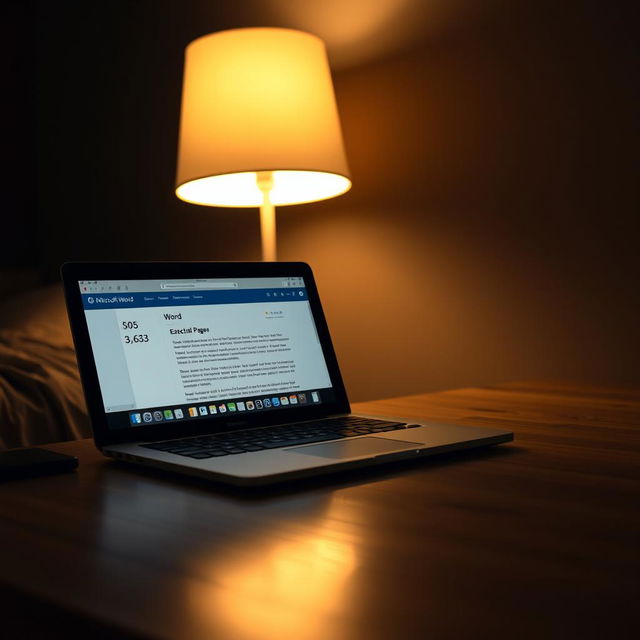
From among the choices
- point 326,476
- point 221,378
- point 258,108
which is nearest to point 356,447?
point 326,476

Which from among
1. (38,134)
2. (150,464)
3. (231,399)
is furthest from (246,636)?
(38,134)

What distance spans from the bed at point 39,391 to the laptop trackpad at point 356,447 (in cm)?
68

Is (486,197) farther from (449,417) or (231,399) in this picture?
(231,399)

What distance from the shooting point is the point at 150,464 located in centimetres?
60

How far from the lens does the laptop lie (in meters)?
0.61

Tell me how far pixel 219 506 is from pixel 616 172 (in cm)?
107

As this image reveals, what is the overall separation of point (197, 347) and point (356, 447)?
0.70 feet

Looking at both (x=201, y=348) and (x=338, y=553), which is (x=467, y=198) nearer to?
(x=201, y=348)

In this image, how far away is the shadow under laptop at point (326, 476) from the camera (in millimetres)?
531

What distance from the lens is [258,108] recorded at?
55.5 inches

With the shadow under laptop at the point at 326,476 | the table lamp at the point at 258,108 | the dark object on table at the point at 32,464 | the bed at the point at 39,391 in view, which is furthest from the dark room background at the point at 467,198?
the dark object on table at the point at 32,464

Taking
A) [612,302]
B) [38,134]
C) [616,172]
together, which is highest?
[38,134]

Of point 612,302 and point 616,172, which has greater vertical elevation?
point 616,172

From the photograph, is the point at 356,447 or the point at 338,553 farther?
the point at 356,447
